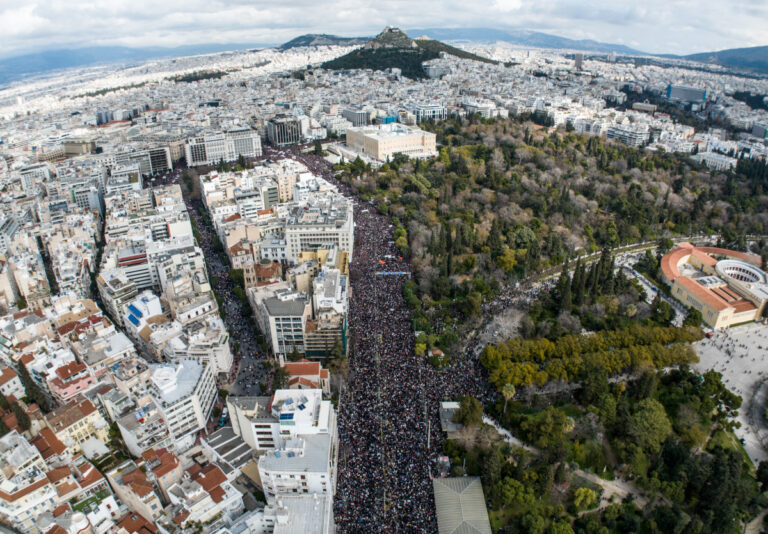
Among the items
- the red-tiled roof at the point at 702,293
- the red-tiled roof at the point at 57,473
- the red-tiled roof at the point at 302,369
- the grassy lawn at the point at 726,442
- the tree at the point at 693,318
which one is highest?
the red-tiled roof at the point at 302,369

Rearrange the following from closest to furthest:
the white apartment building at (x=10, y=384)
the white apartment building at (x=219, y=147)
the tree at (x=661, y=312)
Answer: the white apartment building at (x=10, y=384), the tree at (x=661, y=312), the white apartment building at (x=219, y=147)

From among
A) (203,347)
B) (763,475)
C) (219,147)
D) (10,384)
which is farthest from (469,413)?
(219,147)

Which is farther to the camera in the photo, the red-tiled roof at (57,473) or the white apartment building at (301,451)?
the red-tiled roof at (57,473)

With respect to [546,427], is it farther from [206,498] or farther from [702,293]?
[702,293]

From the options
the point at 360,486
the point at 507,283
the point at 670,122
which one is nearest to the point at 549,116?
the point at 670,122

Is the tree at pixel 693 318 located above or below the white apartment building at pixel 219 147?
below

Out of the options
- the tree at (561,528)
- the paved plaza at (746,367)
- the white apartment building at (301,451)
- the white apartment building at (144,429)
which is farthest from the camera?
the paved plaza at (746,367)

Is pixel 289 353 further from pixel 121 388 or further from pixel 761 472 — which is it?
pixel 761 472

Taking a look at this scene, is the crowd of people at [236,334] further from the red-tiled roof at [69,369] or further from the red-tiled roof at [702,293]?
the red-tiled roof at [702,293]

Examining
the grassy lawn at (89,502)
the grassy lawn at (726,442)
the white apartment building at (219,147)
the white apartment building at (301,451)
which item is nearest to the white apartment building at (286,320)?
the white apartment building at (301,451)
